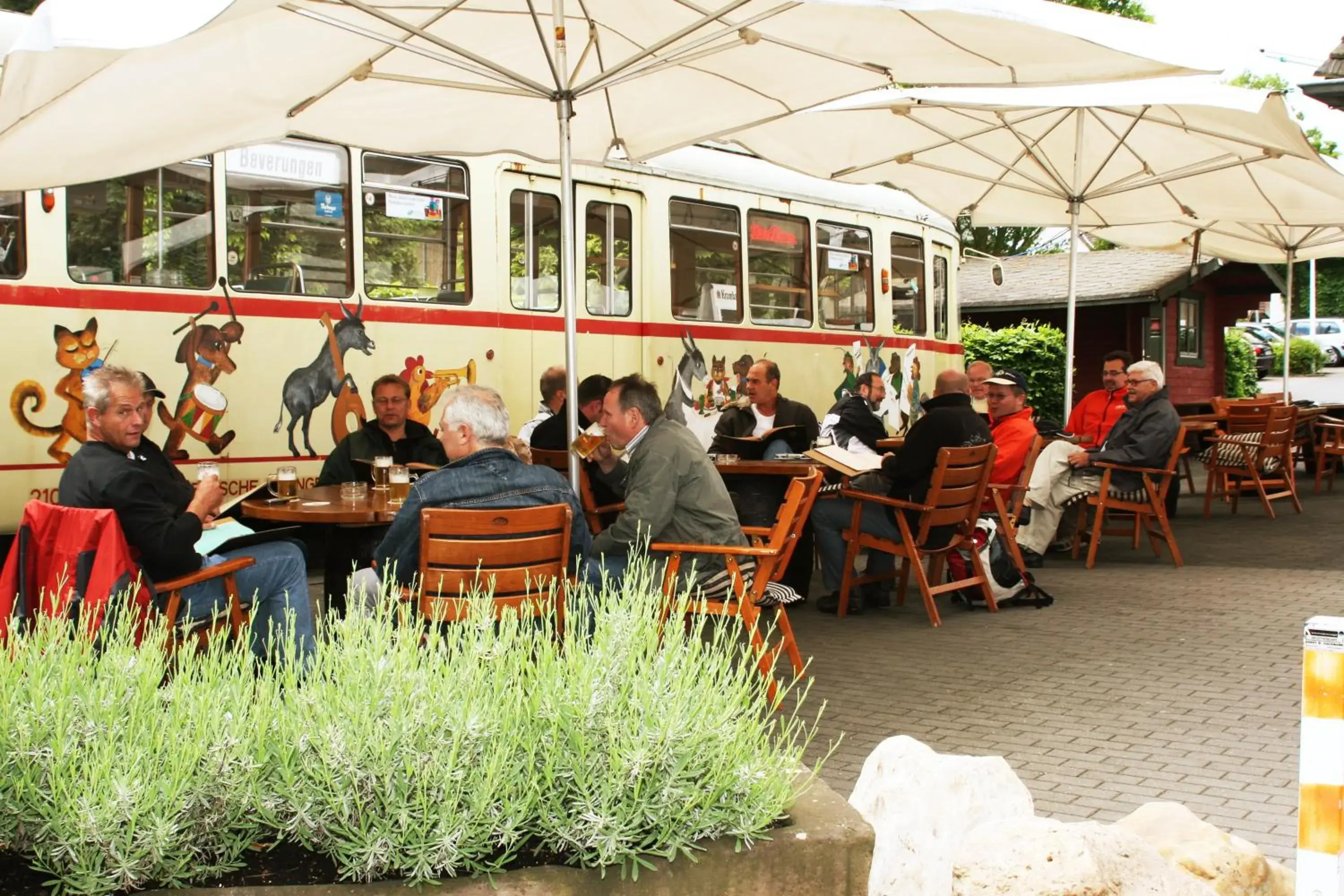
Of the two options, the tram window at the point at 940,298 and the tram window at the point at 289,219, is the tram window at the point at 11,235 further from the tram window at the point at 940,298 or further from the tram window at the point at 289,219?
the tram window at the point at 940,298

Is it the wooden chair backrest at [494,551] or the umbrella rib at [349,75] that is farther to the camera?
the umbrella rib at [349,75]

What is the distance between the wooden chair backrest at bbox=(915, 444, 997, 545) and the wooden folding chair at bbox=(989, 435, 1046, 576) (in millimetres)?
508

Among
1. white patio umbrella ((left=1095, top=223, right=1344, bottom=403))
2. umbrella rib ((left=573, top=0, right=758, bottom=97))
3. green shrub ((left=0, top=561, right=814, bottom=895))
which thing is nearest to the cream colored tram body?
umbrella rib ((left=573, top=0, right=758, bottom=97))

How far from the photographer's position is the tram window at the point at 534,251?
34.3 ft

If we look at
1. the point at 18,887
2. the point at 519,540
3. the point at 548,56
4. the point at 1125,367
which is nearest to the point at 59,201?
the point at 548,56

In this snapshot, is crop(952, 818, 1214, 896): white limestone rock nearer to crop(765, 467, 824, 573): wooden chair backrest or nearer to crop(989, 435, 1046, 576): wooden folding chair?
crop(765, 467, 824, 573): wooden chair backrest

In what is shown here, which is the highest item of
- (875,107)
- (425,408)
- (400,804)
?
(875,107)

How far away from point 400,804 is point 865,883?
36.9 inches

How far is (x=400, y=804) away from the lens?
2.52m

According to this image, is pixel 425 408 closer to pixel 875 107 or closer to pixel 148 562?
pixel 875 107

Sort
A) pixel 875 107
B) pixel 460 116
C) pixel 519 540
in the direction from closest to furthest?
pixel 519 540 < pixel 460 116 < pixel 875 107

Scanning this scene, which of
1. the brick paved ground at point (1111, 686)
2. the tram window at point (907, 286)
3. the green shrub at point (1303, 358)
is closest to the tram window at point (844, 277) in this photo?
the tram window at point (907, 286)

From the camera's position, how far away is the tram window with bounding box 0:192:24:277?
7914 millimetres

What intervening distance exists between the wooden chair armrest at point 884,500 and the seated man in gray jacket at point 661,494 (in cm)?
184
